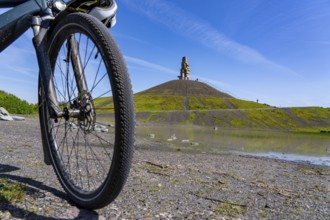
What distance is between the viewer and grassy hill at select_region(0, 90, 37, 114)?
154ft

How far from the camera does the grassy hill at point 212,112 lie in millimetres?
95625

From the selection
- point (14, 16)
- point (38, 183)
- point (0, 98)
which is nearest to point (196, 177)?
point (38, 183)

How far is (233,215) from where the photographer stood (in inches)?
175

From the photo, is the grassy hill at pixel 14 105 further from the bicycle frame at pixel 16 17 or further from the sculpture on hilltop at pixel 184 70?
the sculpture on hilltop at pixel 184 70

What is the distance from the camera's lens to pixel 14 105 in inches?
1940

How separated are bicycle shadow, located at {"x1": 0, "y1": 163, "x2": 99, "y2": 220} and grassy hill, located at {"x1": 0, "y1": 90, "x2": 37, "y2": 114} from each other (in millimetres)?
44158

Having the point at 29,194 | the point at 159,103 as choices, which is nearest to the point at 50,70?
the point at 29,194

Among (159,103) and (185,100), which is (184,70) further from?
(159,103)

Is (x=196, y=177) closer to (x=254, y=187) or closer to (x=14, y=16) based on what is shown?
(x=254, y=187)

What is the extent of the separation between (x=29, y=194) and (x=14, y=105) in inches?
1983

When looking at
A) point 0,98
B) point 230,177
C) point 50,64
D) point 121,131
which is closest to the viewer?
point 121,131

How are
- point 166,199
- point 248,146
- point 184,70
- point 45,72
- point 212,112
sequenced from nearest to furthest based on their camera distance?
point 45,72
point 166,199
point 248,146
point 212,112
point 184,70

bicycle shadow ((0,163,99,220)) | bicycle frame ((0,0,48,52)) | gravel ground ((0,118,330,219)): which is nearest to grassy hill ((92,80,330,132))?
gravel ground ((0,118,330,219))

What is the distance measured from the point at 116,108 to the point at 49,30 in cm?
220
